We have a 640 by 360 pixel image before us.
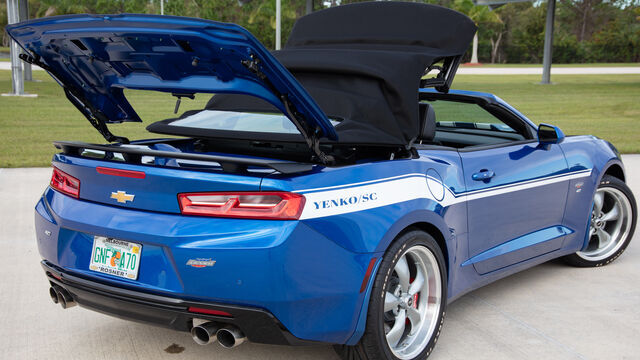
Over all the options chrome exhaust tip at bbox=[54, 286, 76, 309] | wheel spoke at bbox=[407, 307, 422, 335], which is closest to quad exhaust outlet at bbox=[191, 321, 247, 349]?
chrome exhaust tip at bbox=[54, 286, 76, 309]

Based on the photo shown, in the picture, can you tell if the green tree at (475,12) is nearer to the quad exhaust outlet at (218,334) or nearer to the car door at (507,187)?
the car door at (507,187)

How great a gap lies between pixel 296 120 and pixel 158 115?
14302mm

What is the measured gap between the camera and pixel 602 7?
77.8 m

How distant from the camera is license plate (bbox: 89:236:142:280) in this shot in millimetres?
3041

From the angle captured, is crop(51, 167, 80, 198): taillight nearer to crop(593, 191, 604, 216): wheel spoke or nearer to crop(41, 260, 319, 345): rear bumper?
crop(41, 260, 319, 345): rear bumper

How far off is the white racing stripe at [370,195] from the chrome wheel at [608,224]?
1889 mm

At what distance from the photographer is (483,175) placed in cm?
406

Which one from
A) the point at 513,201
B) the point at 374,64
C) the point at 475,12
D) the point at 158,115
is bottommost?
the point at 158,115

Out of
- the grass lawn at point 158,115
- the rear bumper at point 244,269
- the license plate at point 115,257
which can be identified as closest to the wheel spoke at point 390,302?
the rear bumper at point 244,269

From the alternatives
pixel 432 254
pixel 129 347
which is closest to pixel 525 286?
pixel 432 254

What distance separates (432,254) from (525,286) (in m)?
1.63

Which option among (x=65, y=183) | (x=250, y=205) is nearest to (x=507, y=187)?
(x=250, y=205)

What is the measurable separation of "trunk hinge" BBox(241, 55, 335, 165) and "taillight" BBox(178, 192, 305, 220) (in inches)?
13.6

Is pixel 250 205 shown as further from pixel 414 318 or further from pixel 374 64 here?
pixel 374 64
